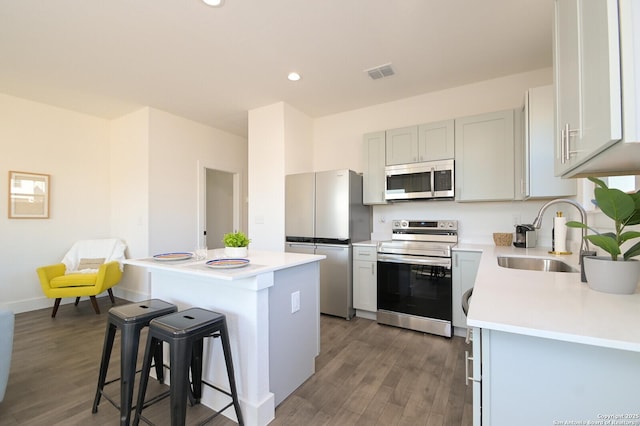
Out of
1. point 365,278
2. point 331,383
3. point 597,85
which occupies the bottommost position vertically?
point 331,383

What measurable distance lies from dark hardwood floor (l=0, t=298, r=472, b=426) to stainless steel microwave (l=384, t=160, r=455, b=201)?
1483 millimetres

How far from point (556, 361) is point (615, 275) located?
0.52 metres

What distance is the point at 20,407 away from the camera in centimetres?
177

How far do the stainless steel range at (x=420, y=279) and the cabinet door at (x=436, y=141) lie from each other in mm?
755

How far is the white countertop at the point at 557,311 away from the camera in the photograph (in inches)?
26.9

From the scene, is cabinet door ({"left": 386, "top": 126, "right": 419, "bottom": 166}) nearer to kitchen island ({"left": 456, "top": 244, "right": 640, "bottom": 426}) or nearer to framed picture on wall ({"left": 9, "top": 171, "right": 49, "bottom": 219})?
kitchen island ({"left": 456, "top": 244, "right": 640, "bottom": 426})

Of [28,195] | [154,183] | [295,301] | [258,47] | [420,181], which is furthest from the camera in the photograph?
[154,183]

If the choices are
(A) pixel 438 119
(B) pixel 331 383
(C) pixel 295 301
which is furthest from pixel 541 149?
(B) pixel 331 383

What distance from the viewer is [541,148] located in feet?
7.94

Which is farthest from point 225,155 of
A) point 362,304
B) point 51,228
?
point 362,304

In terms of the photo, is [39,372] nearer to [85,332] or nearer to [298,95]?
[85,332]

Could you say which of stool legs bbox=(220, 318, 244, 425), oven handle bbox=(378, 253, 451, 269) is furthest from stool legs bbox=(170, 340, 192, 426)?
oven handle bbox=(378, 253, 451, 269)

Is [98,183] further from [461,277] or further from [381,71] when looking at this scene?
[461,277]

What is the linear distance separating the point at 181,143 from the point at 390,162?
3.20m
